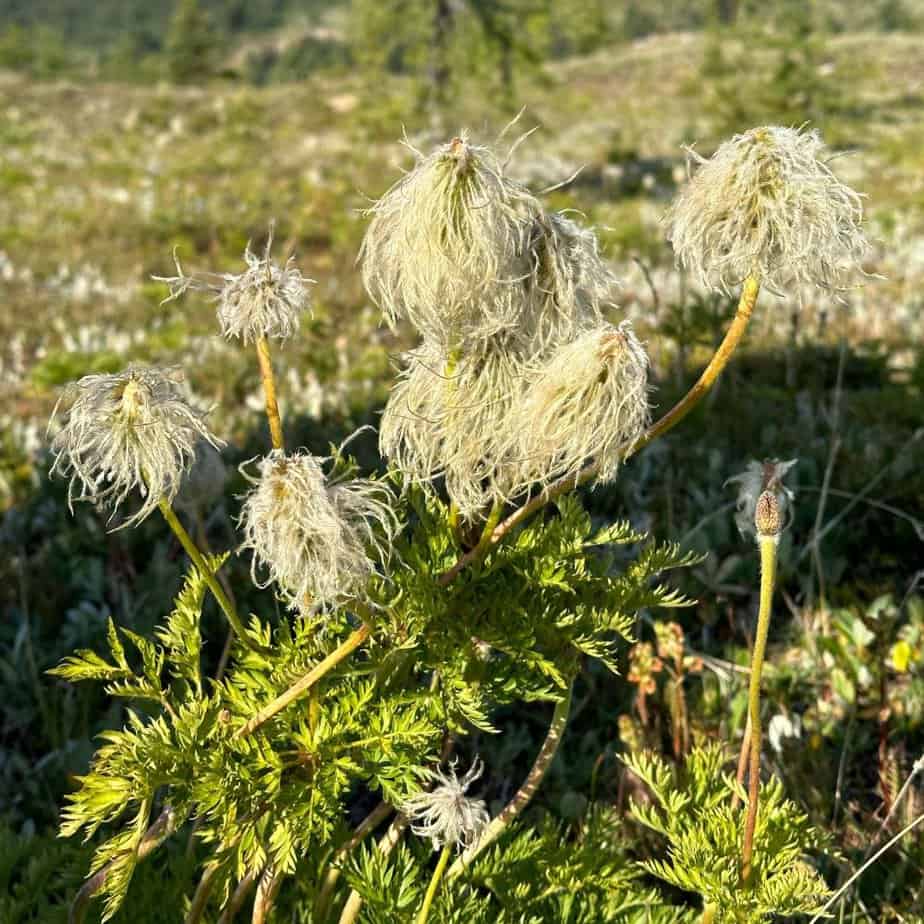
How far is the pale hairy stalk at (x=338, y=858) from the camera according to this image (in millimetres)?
1896

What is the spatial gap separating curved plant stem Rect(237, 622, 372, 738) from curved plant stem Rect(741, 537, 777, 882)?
0.62 meters

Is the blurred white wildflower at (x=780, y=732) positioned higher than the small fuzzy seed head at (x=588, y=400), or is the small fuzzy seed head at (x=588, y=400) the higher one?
Answer: the small fuzzy seed head at (x=588, y=400)

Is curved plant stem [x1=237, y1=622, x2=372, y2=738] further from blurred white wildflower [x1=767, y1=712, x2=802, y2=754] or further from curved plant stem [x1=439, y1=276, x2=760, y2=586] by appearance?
blurred white wildflower [x1=767, y1=712, x2=802, y2=754]

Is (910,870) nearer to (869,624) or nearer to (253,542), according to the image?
(869,624)

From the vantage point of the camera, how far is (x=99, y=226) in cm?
1343

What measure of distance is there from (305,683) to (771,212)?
0.96m

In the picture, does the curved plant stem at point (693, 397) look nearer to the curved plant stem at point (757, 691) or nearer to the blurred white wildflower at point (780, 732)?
the curved plant stem at point (757, 691)

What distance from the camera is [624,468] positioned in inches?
202

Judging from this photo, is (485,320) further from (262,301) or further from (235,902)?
(235,902)

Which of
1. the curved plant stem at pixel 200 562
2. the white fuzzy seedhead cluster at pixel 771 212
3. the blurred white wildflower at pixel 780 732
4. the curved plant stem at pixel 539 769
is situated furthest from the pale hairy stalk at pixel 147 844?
the blurred white wildflower at pixel 780 732

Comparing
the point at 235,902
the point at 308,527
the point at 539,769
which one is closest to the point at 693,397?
the point at 308,527

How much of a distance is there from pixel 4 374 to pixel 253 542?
24.4 ft

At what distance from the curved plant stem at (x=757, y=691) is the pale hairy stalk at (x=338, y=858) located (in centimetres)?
67

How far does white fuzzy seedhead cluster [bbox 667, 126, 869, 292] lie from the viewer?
4.29ft
